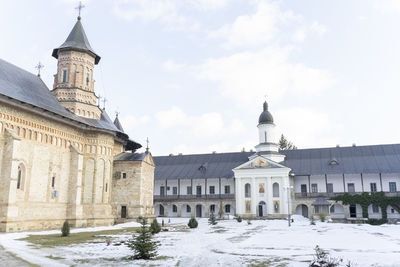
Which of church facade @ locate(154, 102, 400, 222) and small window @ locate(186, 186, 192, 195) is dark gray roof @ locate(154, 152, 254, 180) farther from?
small window @ locate(186, 186, 192, 195)

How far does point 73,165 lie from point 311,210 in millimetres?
32154

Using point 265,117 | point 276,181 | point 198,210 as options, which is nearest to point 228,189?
point 198,210

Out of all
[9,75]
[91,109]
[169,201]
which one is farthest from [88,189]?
[169,201]

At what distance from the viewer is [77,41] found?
33.4 m

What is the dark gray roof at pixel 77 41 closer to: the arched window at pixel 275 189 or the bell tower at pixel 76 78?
the bell tower at pixel 76 78

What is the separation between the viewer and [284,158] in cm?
5272

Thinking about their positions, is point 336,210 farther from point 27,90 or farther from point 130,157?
point 27,90

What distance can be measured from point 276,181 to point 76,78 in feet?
97.3

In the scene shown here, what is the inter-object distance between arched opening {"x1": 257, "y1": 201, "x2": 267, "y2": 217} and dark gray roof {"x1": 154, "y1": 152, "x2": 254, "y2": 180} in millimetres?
5968

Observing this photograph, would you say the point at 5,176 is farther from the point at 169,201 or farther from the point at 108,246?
the point at 169,201

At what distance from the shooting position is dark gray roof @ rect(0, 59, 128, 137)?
23.7 meters

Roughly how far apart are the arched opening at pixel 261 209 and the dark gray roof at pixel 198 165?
597 centimetres

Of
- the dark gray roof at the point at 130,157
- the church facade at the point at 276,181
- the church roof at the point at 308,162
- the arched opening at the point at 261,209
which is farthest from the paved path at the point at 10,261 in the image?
the church roof at the point at 308,162

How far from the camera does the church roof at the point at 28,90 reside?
23.6m
